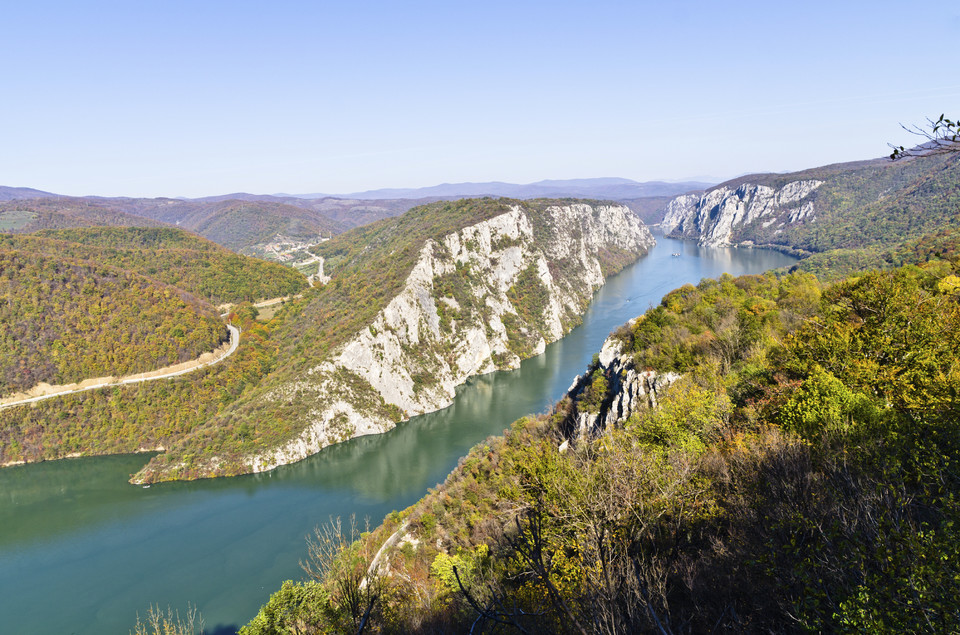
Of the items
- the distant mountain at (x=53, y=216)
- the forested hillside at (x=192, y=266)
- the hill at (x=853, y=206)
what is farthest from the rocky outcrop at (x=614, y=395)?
the distant mountain at (x=53, y=216)

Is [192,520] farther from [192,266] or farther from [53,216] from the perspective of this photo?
[53,216]

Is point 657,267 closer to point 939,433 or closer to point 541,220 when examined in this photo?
point 541,220

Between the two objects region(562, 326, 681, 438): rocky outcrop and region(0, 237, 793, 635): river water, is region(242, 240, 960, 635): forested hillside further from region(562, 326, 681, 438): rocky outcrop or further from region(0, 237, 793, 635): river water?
region(0, 237, 793, 635): river water

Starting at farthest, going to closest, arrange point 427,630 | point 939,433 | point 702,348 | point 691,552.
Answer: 1. point 702,348
2. point 427,630
3. point 691,552
4. point 939,433

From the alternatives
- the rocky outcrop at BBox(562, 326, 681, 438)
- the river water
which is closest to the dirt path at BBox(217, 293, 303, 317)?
the river water

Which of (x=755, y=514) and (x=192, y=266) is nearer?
(x=755, y=514)

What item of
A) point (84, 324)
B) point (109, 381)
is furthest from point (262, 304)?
point (109, 381)

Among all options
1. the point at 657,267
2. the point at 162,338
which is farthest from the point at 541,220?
the point at 162,338
